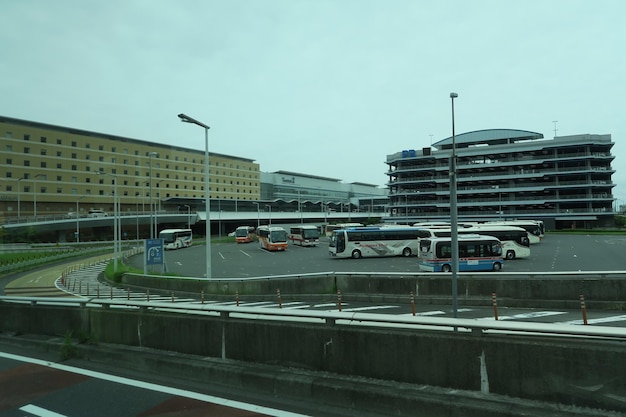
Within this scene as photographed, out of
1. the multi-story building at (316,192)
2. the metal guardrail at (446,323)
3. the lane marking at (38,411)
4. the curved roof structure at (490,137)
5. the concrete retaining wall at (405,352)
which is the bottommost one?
the lane marking at (38,411)

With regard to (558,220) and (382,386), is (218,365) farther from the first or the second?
(558,220)

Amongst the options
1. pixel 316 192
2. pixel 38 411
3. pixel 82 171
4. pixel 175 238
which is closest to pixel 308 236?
pixel 175 238

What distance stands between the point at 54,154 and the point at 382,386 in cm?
10388

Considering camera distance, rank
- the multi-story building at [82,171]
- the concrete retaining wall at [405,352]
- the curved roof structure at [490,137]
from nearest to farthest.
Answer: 1. the concrete retaining wall at [405,352]
2. the multi-story building at [82,171]
3. the curved roof structure at [490,137]

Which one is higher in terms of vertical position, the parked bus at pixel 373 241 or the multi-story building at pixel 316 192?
the multi-story building at pixel 316 192

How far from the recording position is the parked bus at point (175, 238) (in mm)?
70706

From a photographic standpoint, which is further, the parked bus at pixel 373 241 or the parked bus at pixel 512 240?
the parked bus at pixel 373 241

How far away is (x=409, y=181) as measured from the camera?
361ft

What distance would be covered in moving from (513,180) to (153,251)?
3556 inches

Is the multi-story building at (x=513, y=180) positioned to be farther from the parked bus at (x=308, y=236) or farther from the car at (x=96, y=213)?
the car at (x=96, y=213)

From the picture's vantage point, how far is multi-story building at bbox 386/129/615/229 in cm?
9012

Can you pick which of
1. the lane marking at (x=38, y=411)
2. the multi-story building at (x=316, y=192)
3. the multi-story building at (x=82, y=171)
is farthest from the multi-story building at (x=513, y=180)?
the lane marking at (x=38, y=411)

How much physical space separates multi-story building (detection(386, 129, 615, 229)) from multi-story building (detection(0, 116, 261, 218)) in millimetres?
57969

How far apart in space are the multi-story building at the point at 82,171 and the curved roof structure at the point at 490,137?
70179 millimetres
